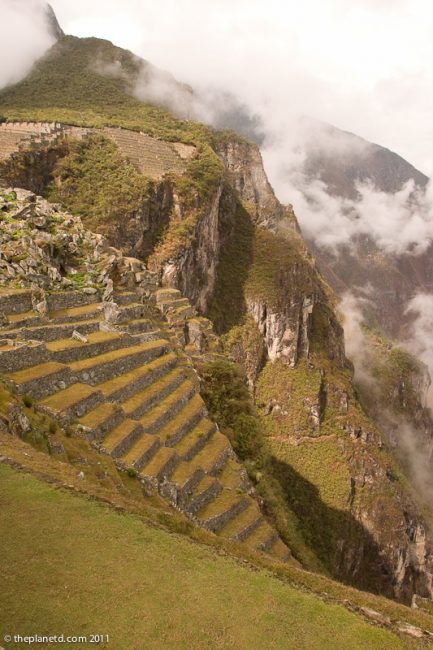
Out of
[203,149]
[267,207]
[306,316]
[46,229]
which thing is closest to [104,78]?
[203,149]

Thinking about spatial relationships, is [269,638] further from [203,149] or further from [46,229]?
[203,149]

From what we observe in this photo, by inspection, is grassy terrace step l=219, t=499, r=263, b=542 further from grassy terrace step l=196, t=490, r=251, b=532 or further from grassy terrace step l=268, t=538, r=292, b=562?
grassy terrace step l=268, t=538, r=292, b=562

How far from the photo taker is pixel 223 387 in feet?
95.6

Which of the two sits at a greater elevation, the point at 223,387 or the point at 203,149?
the point at 203,149

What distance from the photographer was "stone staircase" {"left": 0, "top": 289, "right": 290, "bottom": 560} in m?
17.0

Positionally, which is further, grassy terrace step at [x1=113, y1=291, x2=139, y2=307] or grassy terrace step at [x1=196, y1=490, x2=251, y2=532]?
grassy terrace step at [x1=113, y1=291, x2=139, y2=307]

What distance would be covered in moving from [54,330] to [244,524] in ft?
33.3

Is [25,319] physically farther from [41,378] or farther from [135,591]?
[135,591]

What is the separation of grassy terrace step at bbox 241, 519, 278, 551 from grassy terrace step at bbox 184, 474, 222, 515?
6.25 ft

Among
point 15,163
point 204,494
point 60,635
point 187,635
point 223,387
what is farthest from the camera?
point 15,163

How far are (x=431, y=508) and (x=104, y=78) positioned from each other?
87745 millimetres

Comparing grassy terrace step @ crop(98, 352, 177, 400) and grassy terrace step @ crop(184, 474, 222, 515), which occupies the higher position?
grassy terrace step @ crop(98, 352, 177, 400)

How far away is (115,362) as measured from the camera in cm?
2148

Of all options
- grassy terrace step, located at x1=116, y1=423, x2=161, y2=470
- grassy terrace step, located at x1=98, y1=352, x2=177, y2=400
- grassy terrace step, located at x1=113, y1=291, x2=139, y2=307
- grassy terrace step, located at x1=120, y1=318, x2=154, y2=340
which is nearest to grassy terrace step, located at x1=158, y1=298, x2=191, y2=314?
grassy terrace step, located at x1=113, y1=291, x2=139, y2=307
